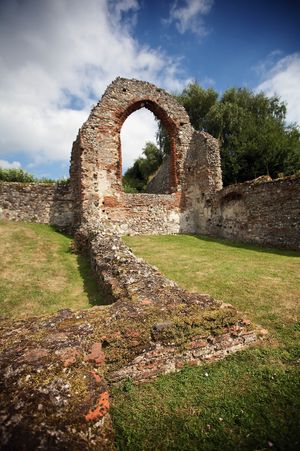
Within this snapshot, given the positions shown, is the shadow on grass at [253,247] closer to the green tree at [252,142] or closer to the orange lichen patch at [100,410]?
the orange lichen patch at [100,410]

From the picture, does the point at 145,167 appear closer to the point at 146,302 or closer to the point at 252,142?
the point at 252,142

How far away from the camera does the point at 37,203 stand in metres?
13.2

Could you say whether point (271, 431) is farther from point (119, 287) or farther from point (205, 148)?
point (205, 148)

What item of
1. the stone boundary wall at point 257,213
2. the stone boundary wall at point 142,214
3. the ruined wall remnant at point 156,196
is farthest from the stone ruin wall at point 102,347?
the stone boundary wall at point 257,213

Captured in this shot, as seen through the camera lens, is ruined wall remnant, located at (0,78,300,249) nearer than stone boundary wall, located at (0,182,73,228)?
Yes

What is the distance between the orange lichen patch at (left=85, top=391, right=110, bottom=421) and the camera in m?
2.54

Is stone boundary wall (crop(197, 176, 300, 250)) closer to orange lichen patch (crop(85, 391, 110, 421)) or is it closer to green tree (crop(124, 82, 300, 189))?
green tree (crop(124, 82, 300, 189))

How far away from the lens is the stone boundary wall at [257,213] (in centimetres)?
1077

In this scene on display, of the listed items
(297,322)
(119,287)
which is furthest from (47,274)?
(297,322)

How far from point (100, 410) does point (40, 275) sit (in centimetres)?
570

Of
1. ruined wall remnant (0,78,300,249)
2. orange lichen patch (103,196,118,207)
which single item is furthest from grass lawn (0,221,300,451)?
orange lichen patch (103,196,118,207)

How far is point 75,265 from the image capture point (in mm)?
8766

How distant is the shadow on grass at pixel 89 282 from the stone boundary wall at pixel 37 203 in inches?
144

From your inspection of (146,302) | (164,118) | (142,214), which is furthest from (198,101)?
(146,302)
